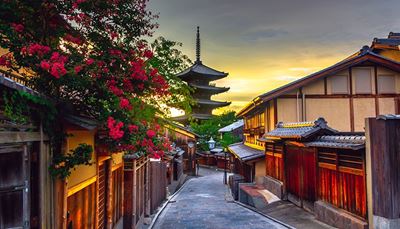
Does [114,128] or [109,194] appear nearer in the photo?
[114,128]

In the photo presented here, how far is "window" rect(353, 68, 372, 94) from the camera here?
→ 21266 millimetres

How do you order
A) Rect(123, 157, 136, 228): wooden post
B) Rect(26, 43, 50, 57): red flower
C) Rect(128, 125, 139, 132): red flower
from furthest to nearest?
Rect(123, 157, 136, 228): wooden post < Rect(128, 125, 139, 132): red flower < Rect(26, 43, 50, 57): red flower

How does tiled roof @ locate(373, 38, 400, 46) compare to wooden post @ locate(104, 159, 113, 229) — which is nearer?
wooden post @ locate(104, 159, 113, 229)

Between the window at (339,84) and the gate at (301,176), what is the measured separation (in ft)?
20.5

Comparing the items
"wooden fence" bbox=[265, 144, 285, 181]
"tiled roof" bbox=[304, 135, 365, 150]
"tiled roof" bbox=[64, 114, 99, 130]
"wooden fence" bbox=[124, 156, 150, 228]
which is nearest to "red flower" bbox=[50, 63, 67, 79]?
"tiled roof" bbox=[64, 114, 99, 130]

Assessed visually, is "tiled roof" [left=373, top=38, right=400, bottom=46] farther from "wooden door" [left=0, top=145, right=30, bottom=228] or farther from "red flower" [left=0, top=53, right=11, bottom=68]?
"wooden door" [left=0, top=145, right=30, bottom=228]

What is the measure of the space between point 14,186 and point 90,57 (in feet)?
9.13

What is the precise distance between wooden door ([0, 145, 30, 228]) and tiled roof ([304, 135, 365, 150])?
8.46m

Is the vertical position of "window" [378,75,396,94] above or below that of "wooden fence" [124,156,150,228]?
above

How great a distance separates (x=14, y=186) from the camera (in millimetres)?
4922

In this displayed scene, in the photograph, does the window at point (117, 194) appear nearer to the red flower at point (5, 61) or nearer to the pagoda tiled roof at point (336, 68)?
the red flower at point (5, 61)

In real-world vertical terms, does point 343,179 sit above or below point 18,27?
below

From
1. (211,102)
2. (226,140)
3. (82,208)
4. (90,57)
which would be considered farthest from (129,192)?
(211,102)

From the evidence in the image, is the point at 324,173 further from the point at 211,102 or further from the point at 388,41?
the point at 211,102
